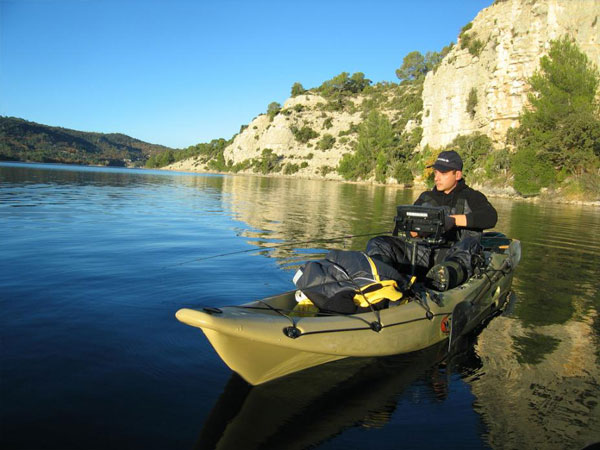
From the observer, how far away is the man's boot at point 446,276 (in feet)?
15.9

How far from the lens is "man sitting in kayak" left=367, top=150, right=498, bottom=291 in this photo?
5031mm

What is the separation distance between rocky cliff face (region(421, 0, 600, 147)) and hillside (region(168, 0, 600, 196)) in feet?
0.28

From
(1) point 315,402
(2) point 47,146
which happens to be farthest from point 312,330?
(2) point 47,146

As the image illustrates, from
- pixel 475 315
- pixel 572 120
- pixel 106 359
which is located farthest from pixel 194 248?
pixel 572 120

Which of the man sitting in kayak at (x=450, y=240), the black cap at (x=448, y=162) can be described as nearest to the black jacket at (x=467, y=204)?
the man sitting in kayak at (x=450, y=240)

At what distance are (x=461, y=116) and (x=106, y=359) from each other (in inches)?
2023

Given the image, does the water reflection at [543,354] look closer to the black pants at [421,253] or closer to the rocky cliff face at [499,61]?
the black pants at [421,253]

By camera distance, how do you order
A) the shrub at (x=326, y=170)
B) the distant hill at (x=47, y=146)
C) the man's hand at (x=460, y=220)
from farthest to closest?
1. the distant hill at (x=47, y=146)
2. the shrub at (x=326, y=170)
3. the man's hand at (x=460, y=220)

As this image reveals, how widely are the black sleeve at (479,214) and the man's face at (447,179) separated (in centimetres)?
30

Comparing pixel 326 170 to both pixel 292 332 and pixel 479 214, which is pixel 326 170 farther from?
pixel 292 332

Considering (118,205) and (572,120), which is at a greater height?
(572,120)

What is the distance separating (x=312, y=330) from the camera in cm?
335

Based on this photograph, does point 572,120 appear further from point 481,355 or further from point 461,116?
point 481,355

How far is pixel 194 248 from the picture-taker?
970cm
